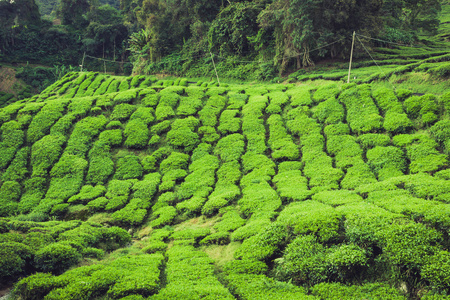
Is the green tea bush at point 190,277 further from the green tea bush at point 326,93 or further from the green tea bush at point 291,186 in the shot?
the green tea bush at point 326,93

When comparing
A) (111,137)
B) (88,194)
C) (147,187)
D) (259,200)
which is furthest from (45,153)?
(259,200)

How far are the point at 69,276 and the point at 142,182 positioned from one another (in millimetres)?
7726

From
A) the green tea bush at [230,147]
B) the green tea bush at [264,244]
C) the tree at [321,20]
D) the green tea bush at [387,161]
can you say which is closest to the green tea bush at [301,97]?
the green tea bush at [230,147]

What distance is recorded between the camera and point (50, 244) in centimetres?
876

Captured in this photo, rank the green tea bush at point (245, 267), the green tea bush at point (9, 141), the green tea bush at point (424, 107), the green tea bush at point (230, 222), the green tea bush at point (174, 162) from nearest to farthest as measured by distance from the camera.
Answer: the green tea bush at point (245, 267) → the green tea bush at point (230, 222) → the green tea bush at point (424, 107) → the green tea bush at point (174, 162) → the green tea bush at point (9, 141)

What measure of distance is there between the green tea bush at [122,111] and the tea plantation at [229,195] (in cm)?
11

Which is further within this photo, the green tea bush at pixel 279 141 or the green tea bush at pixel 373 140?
the green tea bush at pixel 279 141

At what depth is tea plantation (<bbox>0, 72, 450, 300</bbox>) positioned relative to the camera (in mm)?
7016

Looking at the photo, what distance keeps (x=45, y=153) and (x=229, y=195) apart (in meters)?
11.6

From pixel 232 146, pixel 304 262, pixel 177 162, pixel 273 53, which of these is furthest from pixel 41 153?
pixel 273 53

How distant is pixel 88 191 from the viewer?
14789 millimetres

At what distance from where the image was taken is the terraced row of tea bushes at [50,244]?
8.00 meters

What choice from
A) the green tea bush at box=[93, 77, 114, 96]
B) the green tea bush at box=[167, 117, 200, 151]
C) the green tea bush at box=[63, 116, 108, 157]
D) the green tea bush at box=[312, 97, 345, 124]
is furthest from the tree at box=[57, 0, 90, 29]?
the green tea bush at box=[312, 97, 345, 124]

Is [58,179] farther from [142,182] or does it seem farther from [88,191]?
[142,182]
